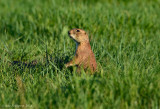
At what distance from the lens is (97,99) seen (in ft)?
9.36

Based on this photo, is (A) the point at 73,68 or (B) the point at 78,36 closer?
(A) the point at 73,68

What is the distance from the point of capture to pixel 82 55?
3910 mm

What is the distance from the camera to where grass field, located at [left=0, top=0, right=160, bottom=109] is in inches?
114

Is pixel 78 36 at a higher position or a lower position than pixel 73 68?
higher

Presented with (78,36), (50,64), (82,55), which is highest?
(78,36)

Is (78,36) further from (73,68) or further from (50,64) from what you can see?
(73,68)

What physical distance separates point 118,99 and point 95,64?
1141 mm

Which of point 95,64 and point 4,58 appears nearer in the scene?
point 95,64

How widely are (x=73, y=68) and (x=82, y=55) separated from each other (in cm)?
62

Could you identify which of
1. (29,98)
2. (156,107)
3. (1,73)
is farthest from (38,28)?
(156,107)

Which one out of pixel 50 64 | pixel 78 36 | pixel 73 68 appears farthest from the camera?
pixel 78 36

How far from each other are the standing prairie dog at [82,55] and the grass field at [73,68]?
0.15m

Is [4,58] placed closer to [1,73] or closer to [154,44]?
[1,73]

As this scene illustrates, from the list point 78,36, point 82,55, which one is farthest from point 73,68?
point 78,36
